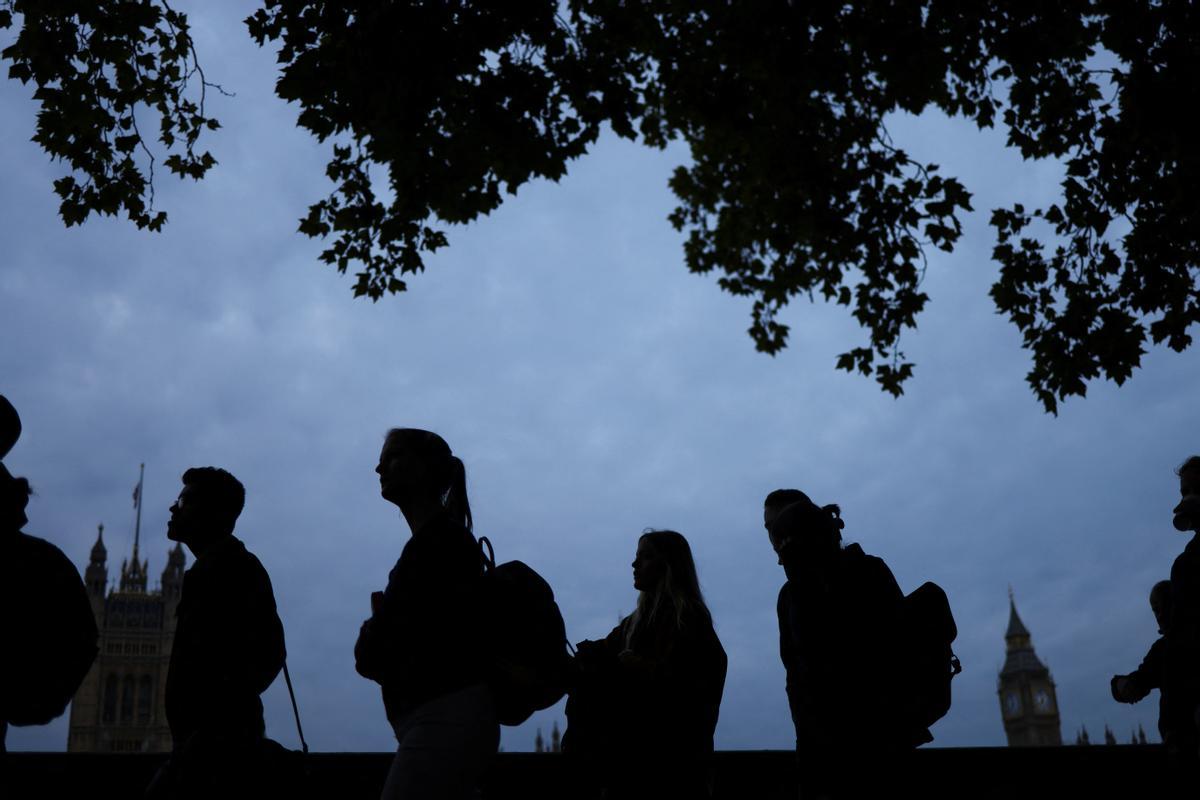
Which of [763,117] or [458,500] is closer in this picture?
[458,500]

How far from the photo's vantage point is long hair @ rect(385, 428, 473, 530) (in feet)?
12.1

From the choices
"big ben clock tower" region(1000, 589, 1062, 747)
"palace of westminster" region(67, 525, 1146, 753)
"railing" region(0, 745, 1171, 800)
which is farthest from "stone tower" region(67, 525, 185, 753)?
"railing" region(0, 745, 1171, 800)

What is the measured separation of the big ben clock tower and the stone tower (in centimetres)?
13475

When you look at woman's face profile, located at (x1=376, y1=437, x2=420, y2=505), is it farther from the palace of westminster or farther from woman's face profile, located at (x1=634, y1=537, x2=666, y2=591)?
the palace of westminster

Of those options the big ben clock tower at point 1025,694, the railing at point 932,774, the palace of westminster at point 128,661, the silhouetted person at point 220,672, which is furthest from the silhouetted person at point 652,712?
the big ben clock tower at point 1025,694

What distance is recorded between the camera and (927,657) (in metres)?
4.32

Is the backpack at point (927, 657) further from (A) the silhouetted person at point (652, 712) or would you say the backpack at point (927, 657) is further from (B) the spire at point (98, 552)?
(B) the spire at point (98, 552)

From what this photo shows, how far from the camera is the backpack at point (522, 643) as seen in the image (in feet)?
10.6

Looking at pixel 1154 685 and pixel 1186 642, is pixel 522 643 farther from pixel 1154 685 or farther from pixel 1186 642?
pixel 1154 685

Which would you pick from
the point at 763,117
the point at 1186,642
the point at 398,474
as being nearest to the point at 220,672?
the point at 398,474

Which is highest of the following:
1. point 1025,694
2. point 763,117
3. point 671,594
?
point 1025,694

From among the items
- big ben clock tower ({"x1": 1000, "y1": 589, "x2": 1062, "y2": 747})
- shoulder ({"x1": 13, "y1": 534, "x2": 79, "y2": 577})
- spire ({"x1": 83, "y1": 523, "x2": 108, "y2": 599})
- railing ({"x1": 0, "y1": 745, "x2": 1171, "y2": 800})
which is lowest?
railing ({"x1": 0, "y1": 745, "x2": 1171, "y2": 800})

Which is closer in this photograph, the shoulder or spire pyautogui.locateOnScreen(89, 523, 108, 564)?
the shoulder

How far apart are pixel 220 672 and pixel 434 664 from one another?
104 centimetres
